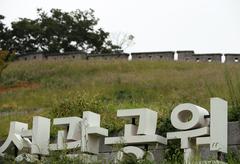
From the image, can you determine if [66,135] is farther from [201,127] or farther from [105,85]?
[105,85]

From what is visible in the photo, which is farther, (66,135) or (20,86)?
(20,86)

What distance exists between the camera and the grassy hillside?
22481 millimetres

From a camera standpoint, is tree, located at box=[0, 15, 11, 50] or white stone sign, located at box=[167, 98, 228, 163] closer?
white stone sign, located at box=[167, 98, 228, 163]

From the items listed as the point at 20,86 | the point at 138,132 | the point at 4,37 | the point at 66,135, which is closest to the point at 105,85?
the point at 20,86

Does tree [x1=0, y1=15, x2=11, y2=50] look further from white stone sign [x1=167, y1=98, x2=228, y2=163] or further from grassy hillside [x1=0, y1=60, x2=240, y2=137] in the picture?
white stone sign [x1=167, y1=98, x2=228, y2=163]

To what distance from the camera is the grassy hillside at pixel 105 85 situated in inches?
885

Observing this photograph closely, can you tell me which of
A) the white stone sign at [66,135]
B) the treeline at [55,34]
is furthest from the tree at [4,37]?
the white stone sign at [66,135]

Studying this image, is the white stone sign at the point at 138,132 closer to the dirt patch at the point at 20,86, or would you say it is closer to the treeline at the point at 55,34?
the dirt patch at the point at 20,86

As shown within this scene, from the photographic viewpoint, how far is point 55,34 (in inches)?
2437

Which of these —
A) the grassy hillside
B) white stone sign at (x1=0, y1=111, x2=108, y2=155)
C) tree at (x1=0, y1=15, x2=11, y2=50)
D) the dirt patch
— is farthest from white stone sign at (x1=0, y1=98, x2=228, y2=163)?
tree at (x1=0, y1=15, x2=11, y2=50)

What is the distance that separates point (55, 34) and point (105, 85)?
30872 millimetres

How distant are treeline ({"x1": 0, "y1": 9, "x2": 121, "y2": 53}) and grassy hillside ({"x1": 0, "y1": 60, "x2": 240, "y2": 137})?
57.5ft

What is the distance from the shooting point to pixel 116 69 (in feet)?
124

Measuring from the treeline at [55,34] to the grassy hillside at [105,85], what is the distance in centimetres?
1753
